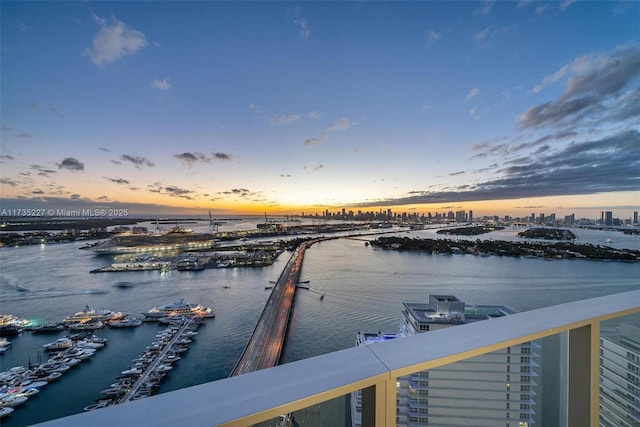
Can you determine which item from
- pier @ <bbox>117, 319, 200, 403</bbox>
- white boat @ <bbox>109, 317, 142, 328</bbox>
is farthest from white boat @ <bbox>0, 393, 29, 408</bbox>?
white boat @ <bbox>109, 317, 142, 328</bbox>

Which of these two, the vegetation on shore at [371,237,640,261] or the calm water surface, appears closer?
the calm water surface

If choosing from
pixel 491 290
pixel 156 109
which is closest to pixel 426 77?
pixel 156 109

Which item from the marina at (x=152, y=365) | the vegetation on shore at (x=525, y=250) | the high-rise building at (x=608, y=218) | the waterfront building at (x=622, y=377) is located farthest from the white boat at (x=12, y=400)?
the high-rise building at (x=608, y=218)

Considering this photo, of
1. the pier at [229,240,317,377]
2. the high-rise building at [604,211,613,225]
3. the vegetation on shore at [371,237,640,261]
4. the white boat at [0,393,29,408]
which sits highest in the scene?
the high-rise building at [604,211,613,225]

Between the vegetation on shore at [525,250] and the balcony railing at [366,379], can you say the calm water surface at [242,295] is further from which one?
the balcony railing at [366,379]

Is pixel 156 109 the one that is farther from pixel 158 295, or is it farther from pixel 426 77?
pixel 426 77

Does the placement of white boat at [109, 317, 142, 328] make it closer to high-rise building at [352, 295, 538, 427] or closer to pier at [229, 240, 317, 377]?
pier at [229, 240, 317, 377]

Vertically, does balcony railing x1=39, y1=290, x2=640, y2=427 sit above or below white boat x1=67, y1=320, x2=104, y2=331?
above

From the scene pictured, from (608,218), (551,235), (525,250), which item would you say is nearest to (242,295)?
(525,250)
